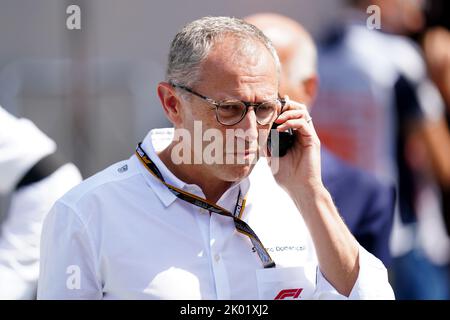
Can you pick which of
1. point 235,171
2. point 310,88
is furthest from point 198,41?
point 310,88

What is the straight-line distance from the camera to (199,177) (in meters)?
2.33

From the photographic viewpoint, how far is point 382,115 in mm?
4387

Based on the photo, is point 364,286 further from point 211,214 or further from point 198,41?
point 198,41

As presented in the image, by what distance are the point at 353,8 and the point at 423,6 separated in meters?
0.65

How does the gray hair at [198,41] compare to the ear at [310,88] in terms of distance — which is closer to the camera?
the gray hair at [198,41]

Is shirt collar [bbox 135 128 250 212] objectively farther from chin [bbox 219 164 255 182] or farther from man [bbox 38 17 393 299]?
chin [bbox 219 164 255 182]

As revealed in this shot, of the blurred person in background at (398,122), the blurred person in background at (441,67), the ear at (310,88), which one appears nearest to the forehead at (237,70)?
the ear at (310,88)

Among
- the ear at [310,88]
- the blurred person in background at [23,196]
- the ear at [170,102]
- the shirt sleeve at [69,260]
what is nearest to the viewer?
the shirt sleeve at [69,260]

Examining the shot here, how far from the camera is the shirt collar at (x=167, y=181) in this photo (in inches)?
90.3

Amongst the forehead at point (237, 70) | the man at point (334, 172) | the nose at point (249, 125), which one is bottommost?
the man at point (334, 172)

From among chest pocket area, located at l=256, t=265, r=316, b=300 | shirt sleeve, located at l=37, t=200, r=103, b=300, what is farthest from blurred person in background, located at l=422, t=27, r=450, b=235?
shirt sleeve, located at l=37, t=200, r=103, b=300

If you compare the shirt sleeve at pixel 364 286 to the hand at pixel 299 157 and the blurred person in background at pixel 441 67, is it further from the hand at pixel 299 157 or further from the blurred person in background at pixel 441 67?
the blurred person in background at pixel 441 67

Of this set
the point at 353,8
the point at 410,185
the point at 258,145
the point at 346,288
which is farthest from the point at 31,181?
the point at 410,185

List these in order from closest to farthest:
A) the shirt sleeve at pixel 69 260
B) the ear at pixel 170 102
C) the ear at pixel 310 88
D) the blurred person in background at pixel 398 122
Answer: the shirt sleeve at pixel 69 260 < the ear at pixel 170 102 < the ear at pixel 310 88 < the blurred person in background at pixel 398 122
